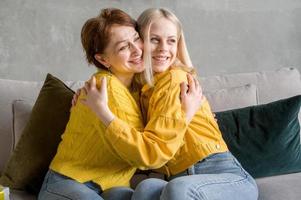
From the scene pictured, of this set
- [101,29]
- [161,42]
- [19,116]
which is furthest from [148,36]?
[19,116]

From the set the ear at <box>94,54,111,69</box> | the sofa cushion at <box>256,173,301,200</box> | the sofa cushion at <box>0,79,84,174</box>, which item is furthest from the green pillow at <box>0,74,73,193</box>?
the sofa cushion at <box>256,173,301,200</box>

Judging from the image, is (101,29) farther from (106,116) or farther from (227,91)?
(227,91)

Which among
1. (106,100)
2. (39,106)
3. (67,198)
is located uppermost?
(106,100)

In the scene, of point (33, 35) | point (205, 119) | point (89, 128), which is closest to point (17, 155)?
point (89, 128)

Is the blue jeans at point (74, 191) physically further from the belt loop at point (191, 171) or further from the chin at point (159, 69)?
the chin at point (159, 69)

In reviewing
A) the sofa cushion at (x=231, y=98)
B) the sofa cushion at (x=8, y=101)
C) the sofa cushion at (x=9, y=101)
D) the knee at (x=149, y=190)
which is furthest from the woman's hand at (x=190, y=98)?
the sofa cushion at (x=8, y=101)

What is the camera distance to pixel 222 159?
5.69 feet

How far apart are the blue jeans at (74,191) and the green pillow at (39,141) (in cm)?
26

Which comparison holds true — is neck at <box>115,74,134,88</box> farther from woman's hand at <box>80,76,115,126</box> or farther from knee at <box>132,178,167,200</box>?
knee at <box>132,178,167,200</box>

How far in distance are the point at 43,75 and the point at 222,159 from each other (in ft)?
4.83

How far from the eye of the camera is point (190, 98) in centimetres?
169

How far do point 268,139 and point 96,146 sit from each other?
0.77 meters

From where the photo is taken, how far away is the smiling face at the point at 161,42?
175 cm

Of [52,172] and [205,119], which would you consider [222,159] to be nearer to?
[205,119]
